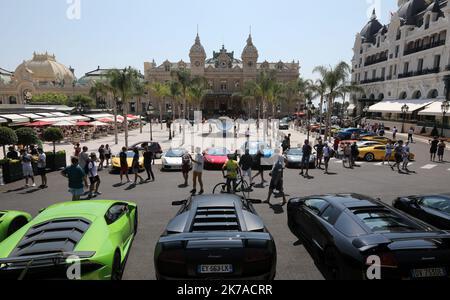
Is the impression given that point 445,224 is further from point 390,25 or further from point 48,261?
point 390,25

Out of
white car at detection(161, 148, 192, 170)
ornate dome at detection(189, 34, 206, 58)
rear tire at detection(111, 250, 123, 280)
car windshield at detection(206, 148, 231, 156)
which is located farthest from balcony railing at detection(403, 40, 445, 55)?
ornate dome at detection(189, 34, 206, 58)

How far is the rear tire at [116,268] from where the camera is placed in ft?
15.1

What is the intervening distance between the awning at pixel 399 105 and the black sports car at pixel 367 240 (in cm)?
3804

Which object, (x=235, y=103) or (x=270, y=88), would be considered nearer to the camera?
(x=270, y=88)

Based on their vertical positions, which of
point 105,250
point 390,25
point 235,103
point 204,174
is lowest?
point 204,174

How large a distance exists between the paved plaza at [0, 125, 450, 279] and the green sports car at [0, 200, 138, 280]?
0.92m

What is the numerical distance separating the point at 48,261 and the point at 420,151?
88.4 feet

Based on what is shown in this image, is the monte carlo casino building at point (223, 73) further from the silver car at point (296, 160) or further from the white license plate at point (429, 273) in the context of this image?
the white license plate at point (429, 273)

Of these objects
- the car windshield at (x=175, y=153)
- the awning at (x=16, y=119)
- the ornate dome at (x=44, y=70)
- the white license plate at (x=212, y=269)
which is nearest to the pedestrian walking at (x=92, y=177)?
the car windshield at (x=175, y=153)

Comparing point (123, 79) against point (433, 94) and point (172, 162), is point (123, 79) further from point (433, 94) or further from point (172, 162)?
point (433, 94)

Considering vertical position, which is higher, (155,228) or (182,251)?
(182,251)

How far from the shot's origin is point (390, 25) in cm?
4856
